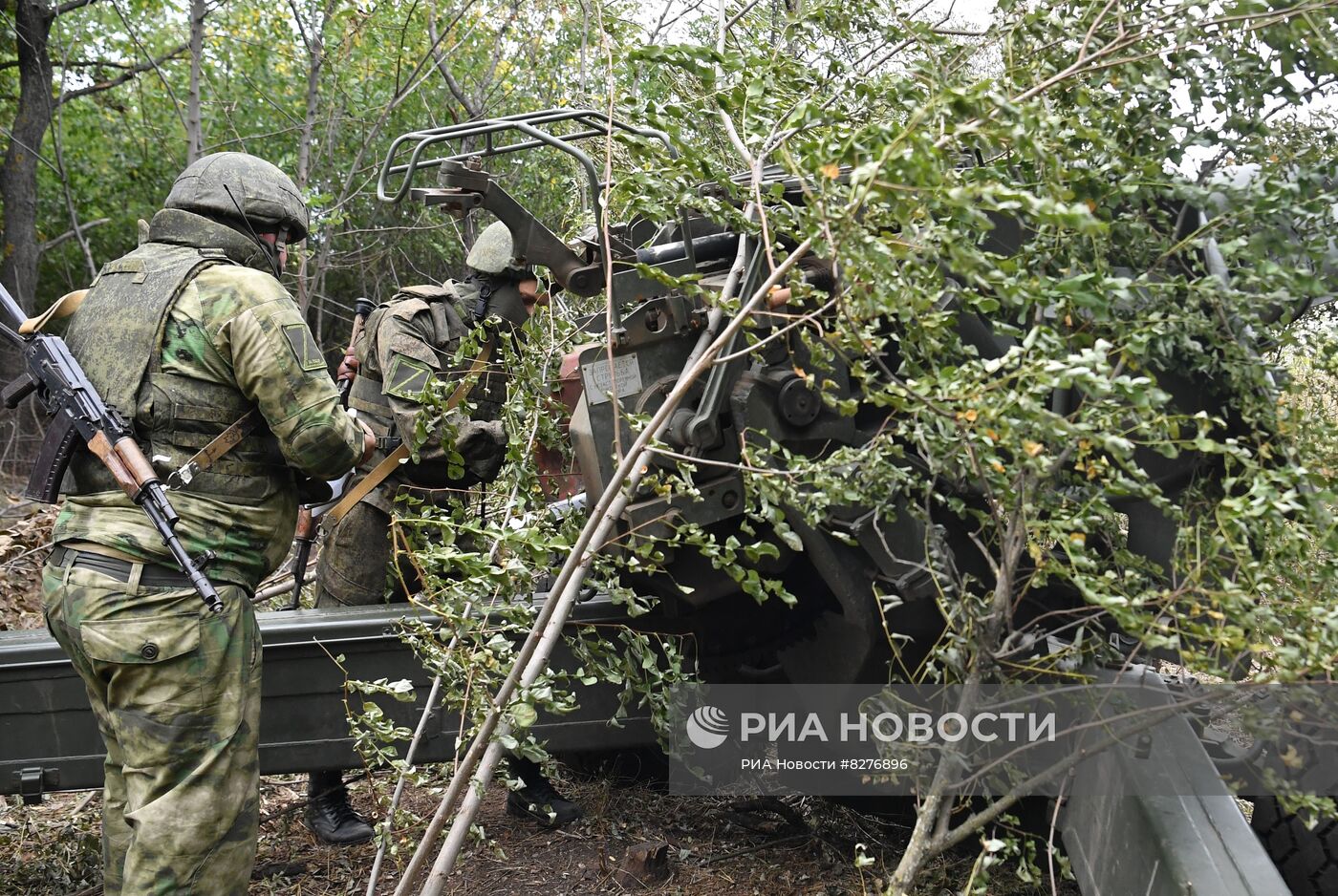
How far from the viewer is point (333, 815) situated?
4242mm

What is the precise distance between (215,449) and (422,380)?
4.68ft

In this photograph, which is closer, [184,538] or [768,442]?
[184,538]

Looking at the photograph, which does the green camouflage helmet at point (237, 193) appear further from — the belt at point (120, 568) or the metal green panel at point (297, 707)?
the metal green panel at point (297, 707)

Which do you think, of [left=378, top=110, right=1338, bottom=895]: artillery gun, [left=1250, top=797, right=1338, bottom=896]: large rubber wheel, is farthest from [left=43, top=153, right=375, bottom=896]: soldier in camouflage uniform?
[left=1250, top=797, right=1338, bottom=896]: large rubber wheel

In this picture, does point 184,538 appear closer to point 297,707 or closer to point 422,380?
point 297,707

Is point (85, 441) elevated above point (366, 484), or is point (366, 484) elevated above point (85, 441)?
→ point (85, 441)

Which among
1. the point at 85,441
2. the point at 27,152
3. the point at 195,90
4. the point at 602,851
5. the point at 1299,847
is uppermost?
the point at 27,152

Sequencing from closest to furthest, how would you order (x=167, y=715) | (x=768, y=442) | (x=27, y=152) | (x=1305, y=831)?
(x=1305, y=831) < (x=167, y=715) < (x=768, y=442) < (x=27, y=152)

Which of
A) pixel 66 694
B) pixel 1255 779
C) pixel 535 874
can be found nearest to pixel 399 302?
pixel 66 694

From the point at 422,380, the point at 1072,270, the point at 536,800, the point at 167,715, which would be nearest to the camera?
the point at 1072,270

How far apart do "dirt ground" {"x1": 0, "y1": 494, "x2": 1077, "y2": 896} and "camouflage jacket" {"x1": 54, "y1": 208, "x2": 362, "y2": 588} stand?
1055mm

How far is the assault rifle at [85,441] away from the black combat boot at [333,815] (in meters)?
1.42

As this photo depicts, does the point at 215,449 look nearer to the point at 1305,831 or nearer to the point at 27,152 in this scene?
the point at 1305,831

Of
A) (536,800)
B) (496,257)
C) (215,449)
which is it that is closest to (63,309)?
(215,449)
